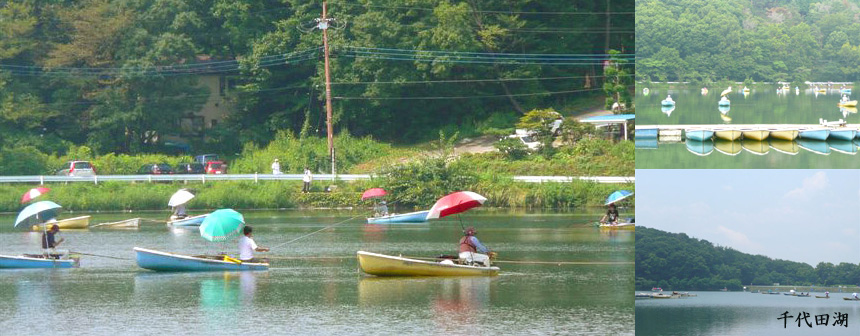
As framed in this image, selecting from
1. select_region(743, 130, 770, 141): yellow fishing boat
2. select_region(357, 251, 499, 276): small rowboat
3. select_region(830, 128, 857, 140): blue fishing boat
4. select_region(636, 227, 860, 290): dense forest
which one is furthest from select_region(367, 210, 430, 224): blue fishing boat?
select_region(636, 227, 860, 290): dense forest

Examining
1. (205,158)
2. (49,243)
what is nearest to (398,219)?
(49,243)

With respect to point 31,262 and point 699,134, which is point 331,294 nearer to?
point 31,262

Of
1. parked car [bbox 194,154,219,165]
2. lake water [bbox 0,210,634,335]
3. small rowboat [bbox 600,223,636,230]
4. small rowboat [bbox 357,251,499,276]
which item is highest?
parked car [bbox 194,154,219,165]

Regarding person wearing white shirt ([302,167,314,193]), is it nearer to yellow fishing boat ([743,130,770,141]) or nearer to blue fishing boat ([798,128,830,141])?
yellow fishing boat ([743,130,770,141])

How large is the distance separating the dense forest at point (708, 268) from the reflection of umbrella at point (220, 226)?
1291 cm

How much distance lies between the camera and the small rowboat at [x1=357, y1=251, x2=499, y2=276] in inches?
920

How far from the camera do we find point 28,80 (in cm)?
5600

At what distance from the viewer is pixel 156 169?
5016 centimetres

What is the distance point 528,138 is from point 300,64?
44.2ft

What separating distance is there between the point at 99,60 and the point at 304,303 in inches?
1496

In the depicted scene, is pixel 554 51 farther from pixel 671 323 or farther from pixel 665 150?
pixel 671 323

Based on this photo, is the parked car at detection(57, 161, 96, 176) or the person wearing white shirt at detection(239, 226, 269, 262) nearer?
the person wearing white shirt at detection(239, 226, 269, 262)

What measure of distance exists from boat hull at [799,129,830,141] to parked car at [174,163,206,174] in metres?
26.2

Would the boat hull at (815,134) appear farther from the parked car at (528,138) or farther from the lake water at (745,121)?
the parked car at (528,138)
